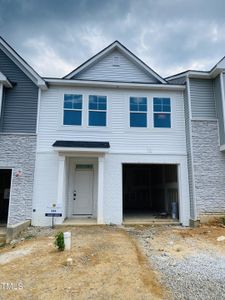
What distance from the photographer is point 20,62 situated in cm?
943

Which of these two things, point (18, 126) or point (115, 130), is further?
point (115, 130)

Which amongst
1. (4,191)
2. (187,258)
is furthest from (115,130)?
(4,191)

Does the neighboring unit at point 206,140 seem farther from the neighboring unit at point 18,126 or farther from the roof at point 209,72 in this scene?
the neighboring unit at point 18,126

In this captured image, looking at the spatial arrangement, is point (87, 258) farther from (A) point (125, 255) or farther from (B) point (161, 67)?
(B) point (161, 67)

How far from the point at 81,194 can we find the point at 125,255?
5.04 metres

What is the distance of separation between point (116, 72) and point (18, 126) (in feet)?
17.5

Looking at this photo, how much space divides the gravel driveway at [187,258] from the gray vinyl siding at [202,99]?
4910 mm

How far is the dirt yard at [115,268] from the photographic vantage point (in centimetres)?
335

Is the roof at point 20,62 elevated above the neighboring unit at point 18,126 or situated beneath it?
elevated above

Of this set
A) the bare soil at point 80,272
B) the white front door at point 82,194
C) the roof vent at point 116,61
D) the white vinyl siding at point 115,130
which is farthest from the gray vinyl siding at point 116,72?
the bare soil at point 80,272

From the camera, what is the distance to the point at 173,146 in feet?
31.6

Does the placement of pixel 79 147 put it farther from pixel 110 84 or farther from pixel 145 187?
pixel 145 187

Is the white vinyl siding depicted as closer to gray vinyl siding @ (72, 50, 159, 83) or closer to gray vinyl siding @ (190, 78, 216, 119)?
gray vinyl siding @ (190, 78, 216, 119)

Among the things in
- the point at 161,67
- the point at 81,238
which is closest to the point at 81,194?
the point at 81,238
